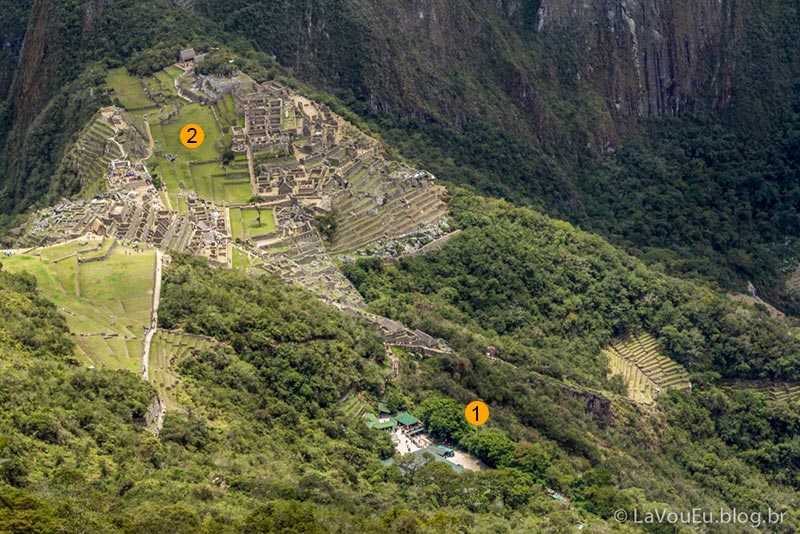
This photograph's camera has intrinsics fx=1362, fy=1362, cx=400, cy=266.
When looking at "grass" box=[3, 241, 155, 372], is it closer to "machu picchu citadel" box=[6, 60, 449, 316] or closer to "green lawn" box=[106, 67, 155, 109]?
"machu picchu citadel" box=[6, 60, 449, 316]

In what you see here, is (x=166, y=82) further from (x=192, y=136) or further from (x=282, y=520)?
(x=282, y=520)

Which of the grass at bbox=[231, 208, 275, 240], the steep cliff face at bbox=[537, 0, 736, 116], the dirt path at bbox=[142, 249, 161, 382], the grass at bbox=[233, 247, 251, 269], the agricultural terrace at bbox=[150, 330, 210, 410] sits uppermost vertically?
the dirt path at bbox=[142, 249, 161, 382]

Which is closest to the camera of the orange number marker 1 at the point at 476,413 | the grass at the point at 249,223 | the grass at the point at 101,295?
the grass at the point at 101,295

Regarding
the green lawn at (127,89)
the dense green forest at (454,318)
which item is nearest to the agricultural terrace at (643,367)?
the dense green forest at (454,318)

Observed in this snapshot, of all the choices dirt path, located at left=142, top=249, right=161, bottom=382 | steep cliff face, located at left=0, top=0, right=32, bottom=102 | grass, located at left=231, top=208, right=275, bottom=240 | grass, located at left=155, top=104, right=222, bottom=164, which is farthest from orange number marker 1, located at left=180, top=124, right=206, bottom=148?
steep cliff face, located at left=0, top=0, right=32, bottom=102

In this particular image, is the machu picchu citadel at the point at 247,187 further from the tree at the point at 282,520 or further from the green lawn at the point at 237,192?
the tree at the point at 282,520

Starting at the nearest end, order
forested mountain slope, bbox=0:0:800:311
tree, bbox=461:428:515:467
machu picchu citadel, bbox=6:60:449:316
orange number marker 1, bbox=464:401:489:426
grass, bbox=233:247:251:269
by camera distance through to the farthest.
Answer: tree, bbox=461:428:515:467 < orange number marker 1, bbox=464:401:489:426 < grass, bbox=233:247:251:269 < machu picchu citadel, bbox=6:60:449:316 < forested mountain slope, bbox=0:0:800:311
